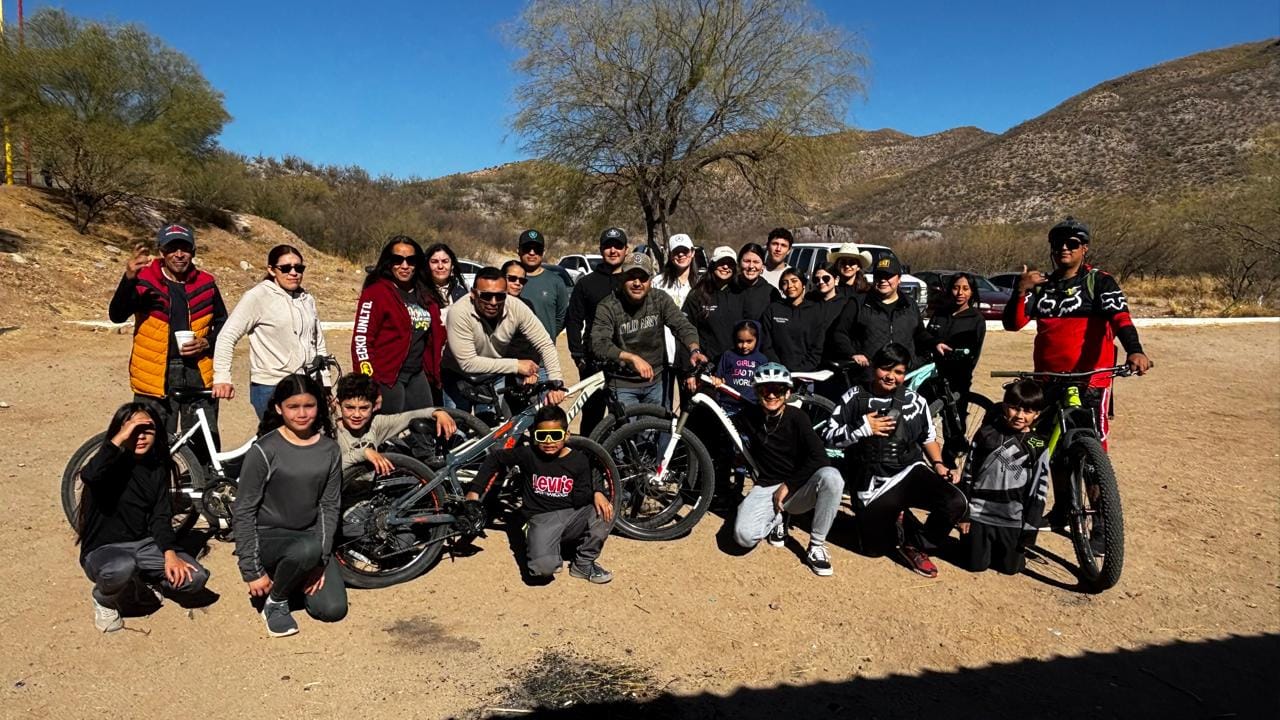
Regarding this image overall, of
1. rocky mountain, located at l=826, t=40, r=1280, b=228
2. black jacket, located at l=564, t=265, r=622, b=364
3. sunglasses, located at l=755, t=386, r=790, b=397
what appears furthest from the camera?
rocky mountain, located at l=826, t=40, r=1280, b=228

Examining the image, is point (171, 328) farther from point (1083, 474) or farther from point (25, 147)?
point (25, 147)

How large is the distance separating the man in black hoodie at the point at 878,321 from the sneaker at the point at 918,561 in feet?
4.60

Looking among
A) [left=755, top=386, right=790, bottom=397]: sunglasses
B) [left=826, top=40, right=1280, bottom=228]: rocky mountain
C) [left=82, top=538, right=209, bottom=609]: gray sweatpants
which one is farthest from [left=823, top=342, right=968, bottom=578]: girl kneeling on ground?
[left=826, top=40, right=1280, bottom=228]: rocky mountain

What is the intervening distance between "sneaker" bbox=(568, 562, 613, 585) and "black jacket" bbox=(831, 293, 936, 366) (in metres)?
2.44

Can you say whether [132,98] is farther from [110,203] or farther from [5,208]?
[5,208]

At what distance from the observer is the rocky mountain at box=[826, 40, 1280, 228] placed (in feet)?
147

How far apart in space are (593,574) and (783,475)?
1.28 meters

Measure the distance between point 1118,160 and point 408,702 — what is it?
56368 millimetres

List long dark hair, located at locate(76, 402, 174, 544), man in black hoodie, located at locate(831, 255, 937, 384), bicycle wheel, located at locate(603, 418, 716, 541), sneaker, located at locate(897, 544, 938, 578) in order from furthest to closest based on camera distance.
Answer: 1. man in black hoodie, located at locate(831, 255, 937, 384)
2. bicycle wheel, located at locate(603, 418, 716, 541)
3. sneaker, located at locate(897, 544, 938, 578)
4. long dark hair, located at locate(76, 402, 174, 544)

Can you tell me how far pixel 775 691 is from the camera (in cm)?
323

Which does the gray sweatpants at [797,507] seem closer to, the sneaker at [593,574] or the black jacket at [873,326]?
the sneaker at [593,574]

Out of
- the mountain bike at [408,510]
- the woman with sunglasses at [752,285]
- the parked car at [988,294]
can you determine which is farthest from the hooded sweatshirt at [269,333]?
the parked car at [988,294]

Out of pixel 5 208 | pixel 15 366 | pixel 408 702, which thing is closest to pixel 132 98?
pixel 5 208

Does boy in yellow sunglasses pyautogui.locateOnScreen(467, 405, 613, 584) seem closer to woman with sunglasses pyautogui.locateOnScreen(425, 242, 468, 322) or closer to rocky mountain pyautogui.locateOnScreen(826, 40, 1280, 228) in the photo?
woman with sunglasses pyautogui.locateOnScreen(425, 242, 468, 322)
